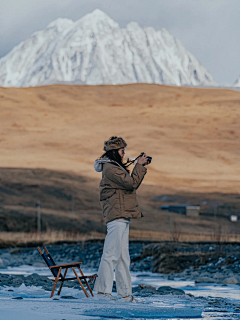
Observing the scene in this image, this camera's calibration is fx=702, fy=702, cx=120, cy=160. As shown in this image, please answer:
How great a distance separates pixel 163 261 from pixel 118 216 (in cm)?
715

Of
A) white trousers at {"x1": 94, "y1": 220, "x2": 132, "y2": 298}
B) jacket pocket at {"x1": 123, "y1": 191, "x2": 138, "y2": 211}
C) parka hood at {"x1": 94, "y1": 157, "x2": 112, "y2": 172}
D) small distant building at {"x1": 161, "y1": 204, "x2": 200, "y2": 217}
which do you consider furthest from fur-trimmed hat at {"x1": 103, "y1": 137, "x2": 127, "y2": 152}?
small distant building at {"x1": 161, "y1": 204, "x2": 200, "y2": 217}

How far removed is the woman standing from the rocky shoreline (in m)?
2.16

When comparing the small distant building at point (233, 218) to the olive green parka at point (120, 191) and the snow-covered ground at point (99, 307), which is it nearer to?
the snow-covered ground at point (99, 307)

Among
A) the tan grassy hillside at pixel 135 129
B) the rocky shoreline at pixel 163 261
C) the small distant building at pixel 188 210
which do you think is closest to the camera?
the rocky shoreline at pixel 163 261

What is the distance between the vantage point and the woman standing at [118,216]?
7.08 metres

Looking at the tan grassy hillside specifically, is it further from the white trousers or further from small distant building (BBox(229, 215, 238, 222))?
the white trousers

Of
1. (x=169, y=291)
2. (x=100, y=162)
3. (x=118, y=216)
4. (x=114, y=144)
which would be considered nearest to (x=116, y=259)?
(x=118, y=216)

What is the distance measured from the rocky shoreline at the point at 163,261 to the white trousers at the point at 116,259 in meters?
2.15

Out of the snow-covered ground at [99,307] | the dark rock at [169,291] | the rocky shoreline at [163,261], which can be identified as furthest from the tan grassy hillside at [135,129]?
the snow-covered ground at [99,307]

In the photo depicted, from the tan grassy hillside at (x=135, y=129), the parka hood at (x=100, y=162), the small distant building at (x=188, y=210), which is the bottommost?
the parka hood at (x=100, y=162)

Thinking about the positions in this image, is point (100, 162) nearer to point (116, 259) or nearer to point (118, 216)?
point (118, 216)

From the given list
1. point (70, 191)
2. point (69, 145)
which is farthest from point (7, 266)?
point (69, 145)

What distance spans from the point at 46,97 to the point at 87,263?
247 feet

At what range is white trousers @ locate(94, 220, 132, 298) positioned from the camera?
712cm
